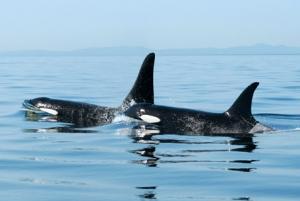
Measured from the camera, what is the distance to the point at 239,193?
8875 millimetres

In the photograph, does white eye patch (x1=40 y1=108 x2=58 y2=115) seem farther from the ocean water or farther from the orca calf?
the orca calf

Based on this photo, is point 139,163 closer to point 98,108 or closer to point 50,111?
point 98,108

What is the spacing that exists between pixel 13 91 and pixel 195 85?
30.1 ft

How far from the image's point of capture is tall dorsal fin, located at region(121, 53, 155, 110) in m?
17.7

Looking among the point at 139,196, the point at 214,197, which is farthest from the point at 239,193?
the point at 139,196

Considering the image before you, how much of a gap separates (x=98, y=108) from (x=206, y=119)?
4209 mm

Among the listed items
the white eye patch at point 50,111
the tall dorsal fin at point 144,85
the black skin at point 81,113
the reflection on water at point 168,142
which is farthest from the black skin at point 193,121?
the white eye patch at point 50,111

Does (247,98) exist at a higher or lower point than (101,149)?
higher

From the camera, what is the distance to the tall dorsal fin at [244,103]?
14.4 metres

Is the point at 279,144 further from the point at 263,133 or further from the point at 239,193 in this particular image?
the point at 239,193

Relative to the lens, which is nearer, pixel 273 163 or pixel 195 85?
pixel 273 163

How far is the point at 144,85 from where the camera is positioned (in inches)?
706

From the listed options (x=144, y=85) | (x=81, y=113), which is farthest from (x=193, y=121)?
(x=81, y=113)

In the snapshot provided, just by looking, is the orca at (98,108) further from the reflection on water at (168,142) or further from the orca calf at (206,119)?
the orca calf at (206,119)
